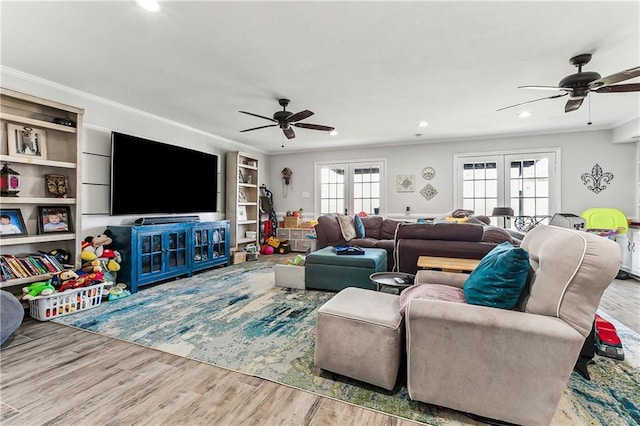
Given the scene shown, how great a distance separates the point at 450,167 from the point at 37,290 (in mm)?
6657

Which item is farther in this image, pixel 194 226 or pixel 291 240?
pixel 291 240

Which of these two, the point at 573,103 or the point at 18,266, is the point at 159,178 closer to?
the point at 18,266

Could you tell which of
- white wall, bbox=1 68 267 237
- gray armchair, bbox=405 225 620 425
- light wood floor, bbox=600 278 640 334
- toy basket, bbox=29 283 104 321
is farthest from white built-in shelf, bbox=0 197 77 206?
light wood floor, bbox=600 278 640 334

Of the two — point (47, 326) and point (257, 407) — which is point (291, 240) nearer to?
point (47, 326)

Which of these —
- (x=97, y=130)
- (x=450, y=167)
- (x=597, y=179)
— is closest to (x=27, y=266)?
(x=97, y=130)

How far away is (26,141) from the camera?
117 inches

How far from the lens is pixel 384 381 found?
1.61 meters

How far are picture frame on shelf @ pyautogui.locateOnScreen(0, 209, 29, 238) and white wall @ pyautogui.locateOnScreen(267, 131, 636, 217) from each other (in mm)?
5042

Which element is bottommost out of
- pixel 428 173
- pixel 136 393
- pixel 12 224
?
pixel 136 393

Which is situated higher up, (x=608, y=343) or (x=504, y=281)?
(x=504, y=281)

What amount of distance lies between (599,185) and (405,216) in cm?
342

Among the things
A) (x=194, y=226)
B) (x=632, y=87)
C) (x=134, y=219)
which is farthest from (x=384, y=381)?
(x=134, y=219)

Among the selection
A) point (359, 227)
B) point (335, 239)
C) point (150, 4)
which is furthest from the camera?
point (359, 227)

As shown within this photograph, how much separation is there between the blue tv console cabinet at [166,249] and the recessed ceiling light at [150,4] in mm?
2566
